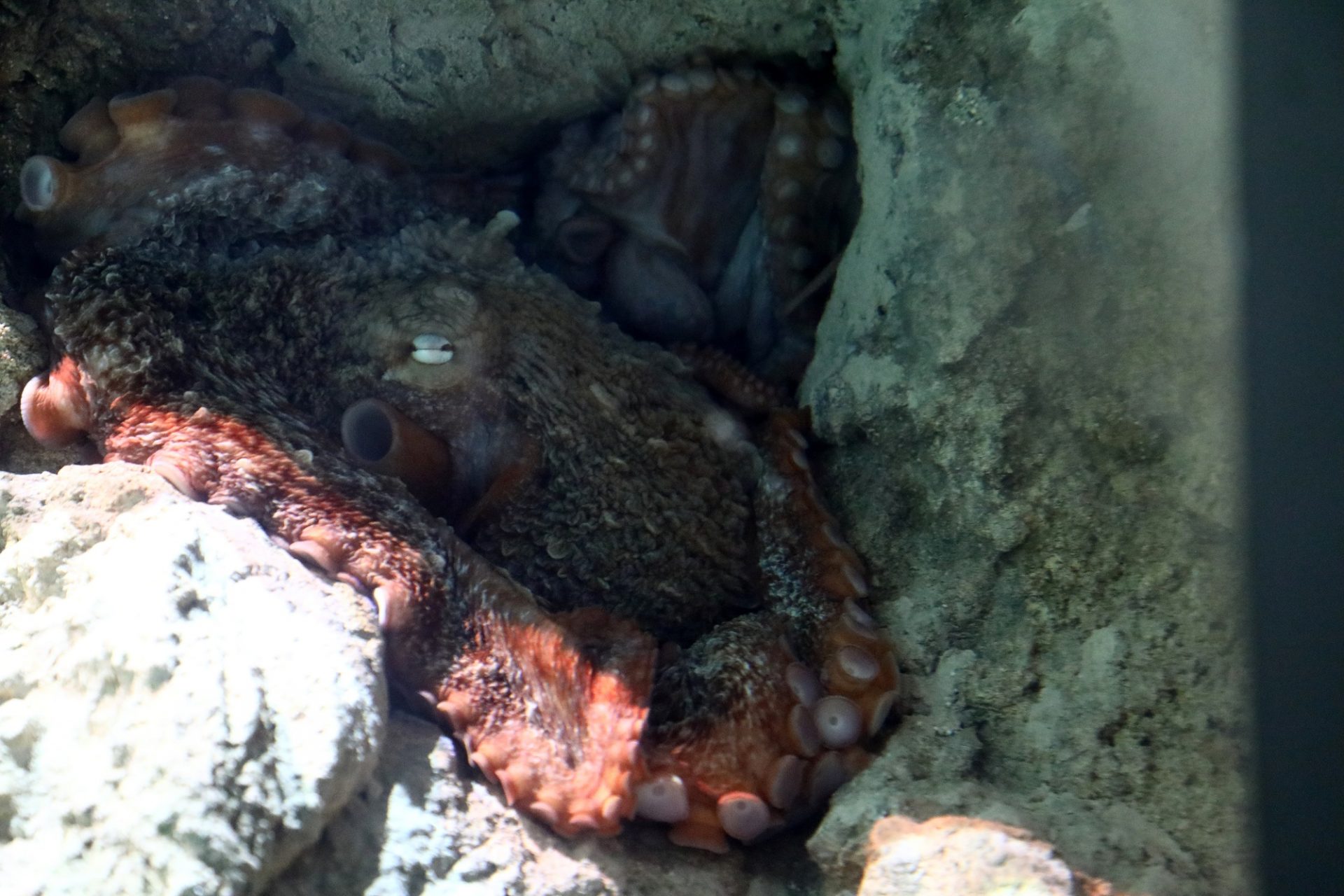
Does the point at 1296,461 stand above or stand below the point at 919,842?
above

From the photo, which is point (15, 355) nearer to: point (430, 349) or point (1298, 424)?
point (430, 349)

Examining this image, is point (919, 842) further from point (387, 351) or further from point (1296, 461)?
point (387, 351)

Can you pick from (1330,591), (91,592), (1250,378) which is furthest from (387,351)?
(1330,591)

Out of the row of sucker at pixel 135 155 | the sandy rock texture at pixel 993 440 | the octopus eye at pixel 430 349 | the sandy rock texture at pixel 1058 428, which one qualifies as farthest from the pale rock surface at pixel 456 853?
the row of sucker at pixel 135 155

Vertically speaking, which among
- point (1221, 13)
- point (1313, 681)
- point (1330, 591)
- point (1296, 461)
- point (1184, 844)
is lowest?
point (1184, 844)

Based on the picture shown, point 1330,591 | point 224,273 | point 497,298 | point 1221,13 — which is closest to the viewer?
point 1330,591

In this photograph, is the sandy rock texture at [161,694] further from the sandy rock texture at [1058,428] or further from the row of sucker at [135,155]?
the sandy rock texture at [1058,428]
